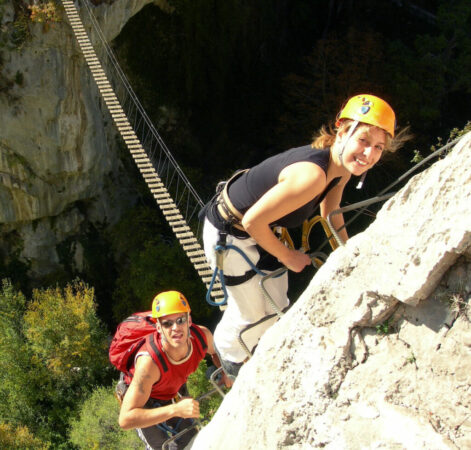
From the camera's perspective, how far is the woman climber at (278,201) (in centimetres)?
246

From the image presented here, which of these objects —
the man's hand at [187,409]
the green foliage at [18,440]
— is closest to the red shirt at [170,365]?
the man's hand at [187,409]


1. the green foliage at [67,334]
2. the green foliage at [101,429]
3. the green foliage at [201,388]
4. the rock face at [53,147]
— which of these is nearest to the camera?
the rock face at [53,147]

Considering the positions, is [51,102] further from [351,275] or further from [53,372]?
[351,275]

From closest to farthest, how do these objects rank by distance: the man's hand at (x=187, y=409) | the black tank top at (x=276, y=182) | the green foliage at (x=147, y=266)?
1. the black tank top at (x=276, y=182)
2. the man's hand at (x=187, y=409)
3. the green foliage at (x=147, y=266)

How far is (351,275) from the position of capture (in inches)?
87.0

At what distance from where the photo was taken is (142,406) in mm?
3340

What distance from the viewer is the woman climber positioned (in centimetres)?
246

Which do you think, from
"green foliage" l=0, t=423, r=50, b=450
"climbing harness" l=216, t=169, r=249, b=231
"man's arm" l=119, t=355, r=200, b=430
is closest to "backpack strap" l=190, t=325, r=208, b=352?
"man's arm" l=119, t=355, r=200, b=430

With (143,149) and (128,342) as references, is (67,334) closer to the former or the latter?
(143,149)

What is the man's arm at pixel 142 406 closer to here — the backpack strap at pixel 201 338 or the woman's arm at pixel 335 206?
the backpack strap at pixel 201 338

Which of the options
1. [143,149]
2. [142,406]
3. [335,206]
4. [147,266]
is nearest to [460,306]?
[335,206]

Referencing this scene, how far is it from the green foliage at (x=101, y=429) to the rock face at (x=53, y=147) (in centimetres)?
397

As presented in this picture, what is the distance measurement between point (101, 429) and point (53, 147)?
6.03m

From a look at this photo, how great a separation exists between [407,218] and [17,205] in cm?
1213
